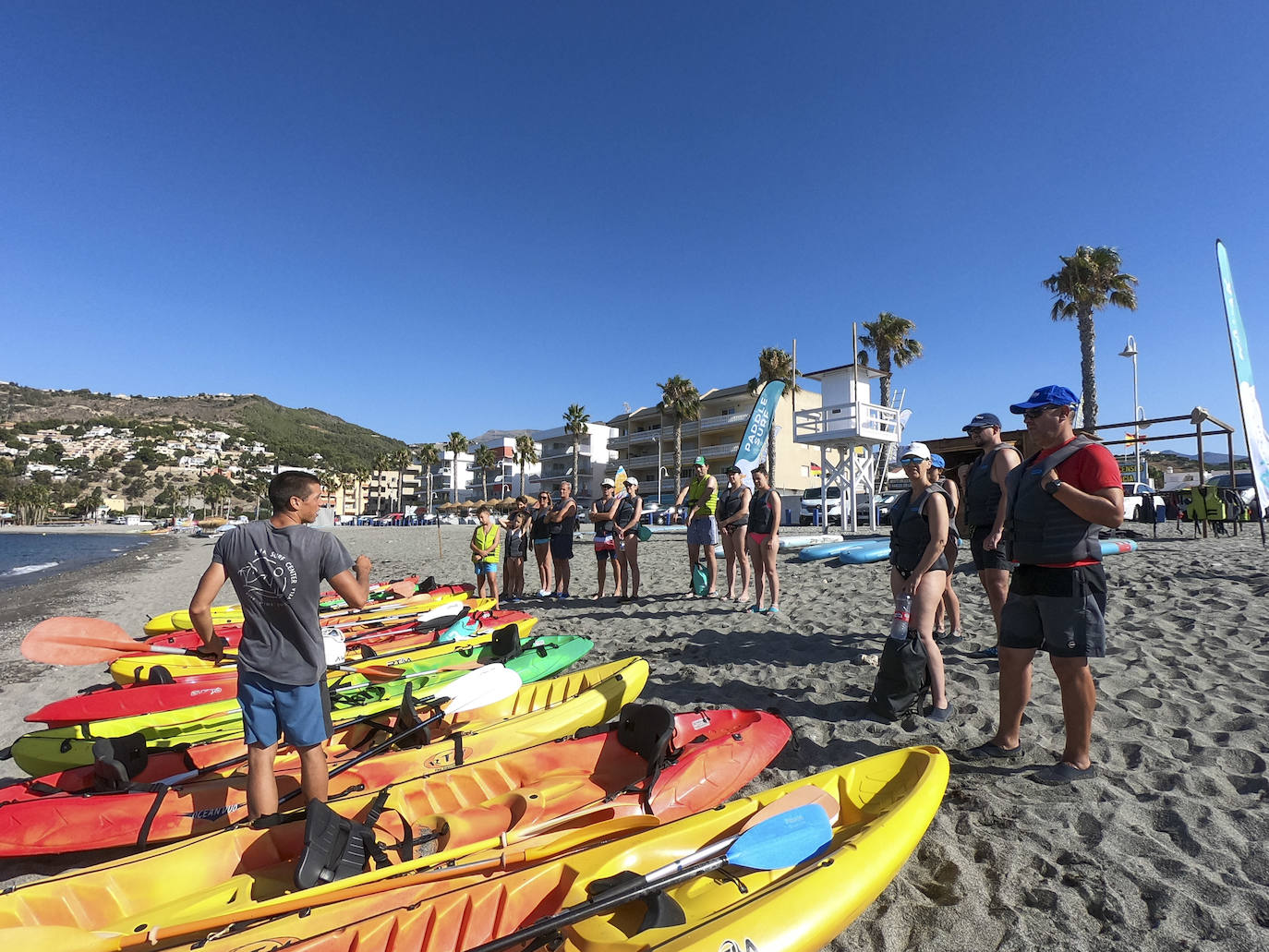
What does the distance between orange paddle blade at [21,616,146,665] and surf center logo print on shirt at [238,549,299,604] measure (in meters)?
2.42

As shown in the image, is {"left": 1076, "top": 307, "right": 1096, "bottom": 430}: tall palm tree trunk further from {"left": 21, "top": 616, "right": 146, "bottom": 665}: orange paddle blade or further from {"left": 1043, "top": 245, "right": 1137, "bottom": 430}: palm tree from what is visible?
{"left": 21, "top": 616, "right": 146, "bottom": 665}: orange paddle blade

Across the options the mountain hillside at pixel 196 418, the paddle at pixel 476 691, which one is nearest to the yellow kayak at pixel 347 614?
the paddle at pixel 476 691

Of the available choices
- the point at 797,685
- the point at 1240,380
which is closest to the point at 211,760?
the point at 797,685

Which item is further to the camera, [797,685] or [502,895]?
[797,685]

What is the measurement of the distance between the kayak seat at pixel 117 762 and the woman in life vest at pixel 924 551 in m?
4.73

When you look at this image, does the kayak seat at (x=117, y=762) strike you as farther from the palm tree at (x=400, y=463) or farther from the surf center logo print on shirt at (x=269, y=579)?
the palm tree at (x=400, y=463)

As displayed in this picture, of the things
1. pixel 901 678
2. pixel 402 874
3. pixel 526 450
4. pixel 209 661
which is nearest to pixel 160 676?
pixel 209 661

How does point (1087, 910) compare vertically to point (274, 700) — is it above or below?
below

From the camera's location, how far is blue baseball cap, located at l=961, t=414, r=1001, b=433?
16.5 feet

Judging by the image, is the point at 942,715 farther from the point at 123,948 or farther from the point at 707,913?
the point at 123,948

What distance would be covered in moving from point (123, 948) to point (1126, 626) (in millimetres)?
7586

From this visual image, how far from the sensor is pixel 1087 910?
93.5 inches

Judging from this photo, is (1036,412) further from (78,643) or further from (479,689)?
(78,643)

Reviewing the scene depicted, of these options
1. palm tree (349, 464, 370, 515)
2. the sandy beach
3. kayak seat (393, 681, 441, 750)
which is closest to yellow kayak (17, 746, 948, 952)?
the sandy beach
